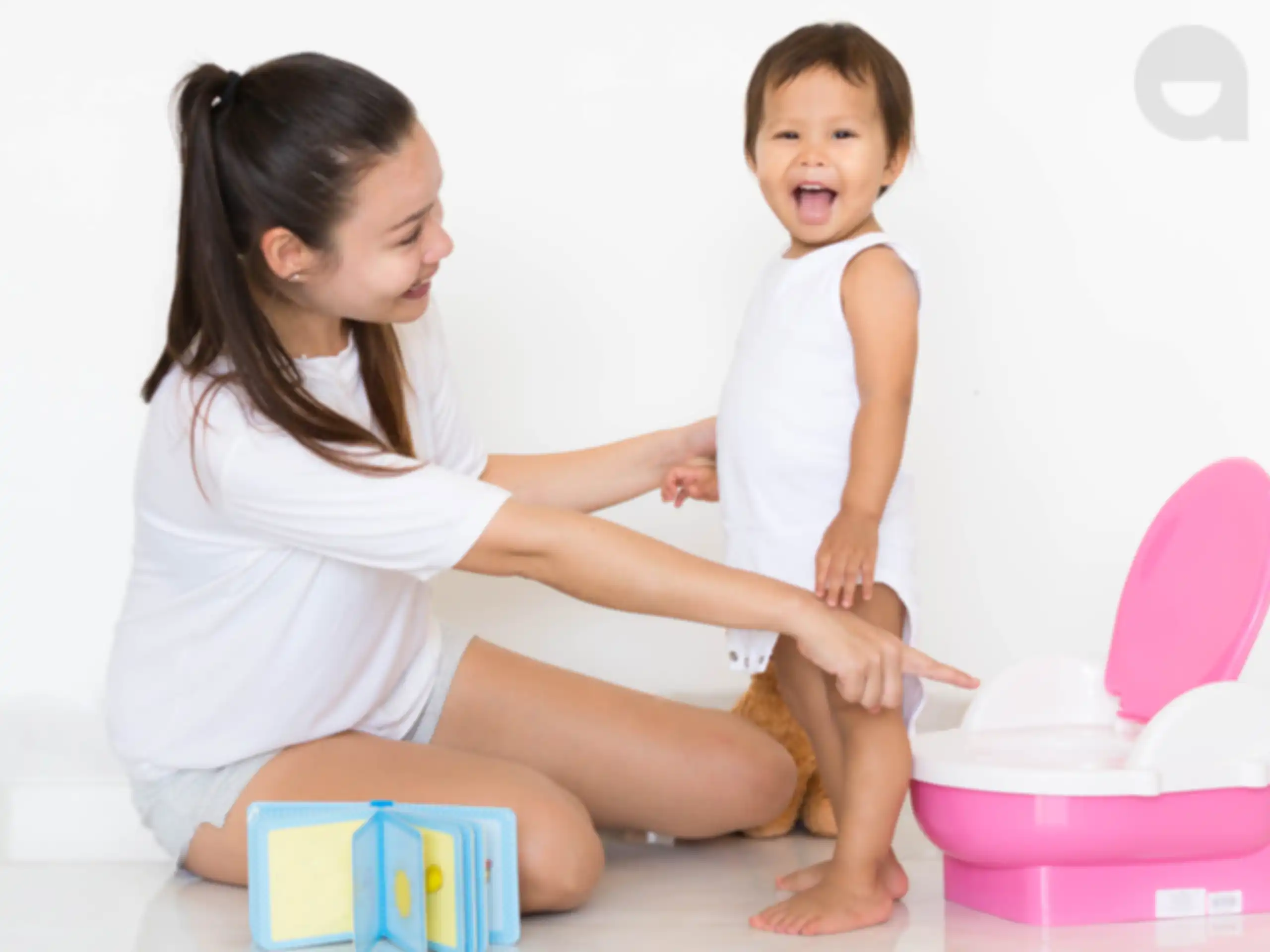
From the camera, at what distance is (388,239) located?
149cm

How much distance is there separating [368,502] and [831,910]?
534mm

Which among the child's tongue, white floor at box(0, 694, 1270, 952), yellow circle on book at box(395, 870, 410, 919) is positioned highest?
the child's tongue

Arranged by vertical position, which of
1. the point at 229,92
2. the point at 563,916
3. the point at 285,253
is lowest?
the point at 563,916

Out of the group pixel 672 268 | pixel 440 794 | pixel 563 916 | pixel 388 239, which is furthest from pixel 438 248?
pixel 672 268

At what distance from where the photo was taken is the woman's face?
1.47m

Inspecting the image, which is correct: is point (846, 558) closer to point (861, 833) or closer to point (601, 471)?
point (861, 833)

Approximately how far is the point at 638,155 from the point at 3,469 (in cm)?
97

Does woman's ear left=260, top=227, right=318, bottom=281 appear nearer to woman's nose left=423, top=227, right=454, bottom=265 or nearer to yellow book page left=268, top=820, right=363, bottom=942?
woman's nose left=423, top=227, right=454, bottom=265

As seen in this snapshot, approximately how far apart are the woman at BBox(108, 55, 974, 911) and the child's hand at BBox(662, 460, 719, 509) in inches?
2.2

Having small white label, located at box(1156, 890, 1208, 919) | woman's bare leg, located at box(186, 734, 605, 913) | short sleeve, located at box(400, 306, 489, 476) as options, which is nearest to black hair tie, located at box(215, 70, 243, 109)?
short sleeve, located at box(400, 306, 489, 476)

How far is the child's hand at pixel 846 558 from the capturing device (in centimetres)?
142

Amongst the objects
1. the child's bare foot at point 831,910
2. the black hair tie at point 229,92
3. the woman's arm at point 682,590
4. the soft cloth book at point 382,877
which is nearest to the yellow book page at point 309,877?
the soft cloth book at point 382,877

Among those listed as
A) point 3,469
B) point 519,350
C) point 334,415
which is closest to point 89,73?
point 3,469

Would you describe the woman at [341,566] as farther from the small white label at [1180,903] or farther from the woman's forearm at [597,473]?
the small white label at [1180,903]
